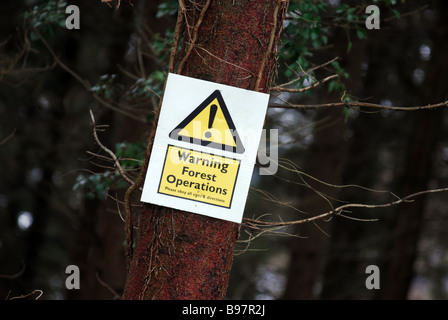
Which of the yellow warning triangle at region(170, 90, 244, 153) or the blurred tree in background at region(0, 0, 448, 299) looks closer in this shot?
the yellow warning triangle at region(170, 90, 244, 153)

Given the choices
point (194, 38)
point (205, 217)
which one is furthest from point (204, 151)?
point (194, 38)

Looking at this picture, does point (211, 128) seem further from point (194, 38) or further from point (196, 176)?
point (194, 38)

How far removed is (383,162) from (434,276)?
364 cm

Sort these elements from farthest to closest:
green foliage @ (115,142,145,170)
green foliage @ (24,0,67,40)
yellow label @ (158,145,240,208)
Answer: green foliage @ (24,0,67,40) → green foliage @ (115,142,145,170) → yellow label @ (158,145,240,208)

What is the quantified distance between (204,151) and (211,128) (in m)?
0.10

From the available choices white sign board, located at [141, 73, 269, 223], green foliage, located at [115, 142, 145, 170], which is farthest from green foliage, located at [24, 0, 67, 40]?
white sign board, located at [141, 73, 269, 223]

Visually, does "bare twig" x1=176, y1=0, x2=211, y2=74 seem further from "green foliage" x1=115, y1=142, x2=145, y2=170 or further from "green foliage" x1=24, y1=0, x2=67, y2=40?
"green foliage" x1=24, y1=0, x2=67, y2=40

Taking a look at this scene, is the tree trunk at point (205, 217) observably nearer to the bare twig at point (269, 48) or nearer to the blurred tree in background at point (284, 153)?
the bare twig at point (269, 48)

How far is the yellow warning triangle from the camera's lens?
2150 mm

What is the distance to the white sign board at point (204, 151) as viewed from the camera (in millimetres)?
2141

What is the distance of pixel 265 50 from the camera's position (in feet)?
7.45

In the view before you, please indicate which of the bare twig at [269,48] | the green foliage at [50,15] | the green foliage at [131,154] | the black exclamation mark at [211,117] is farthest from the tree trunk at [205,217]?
the green foliage at [50,15]

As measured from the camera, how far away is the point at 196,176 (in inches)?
84.2
